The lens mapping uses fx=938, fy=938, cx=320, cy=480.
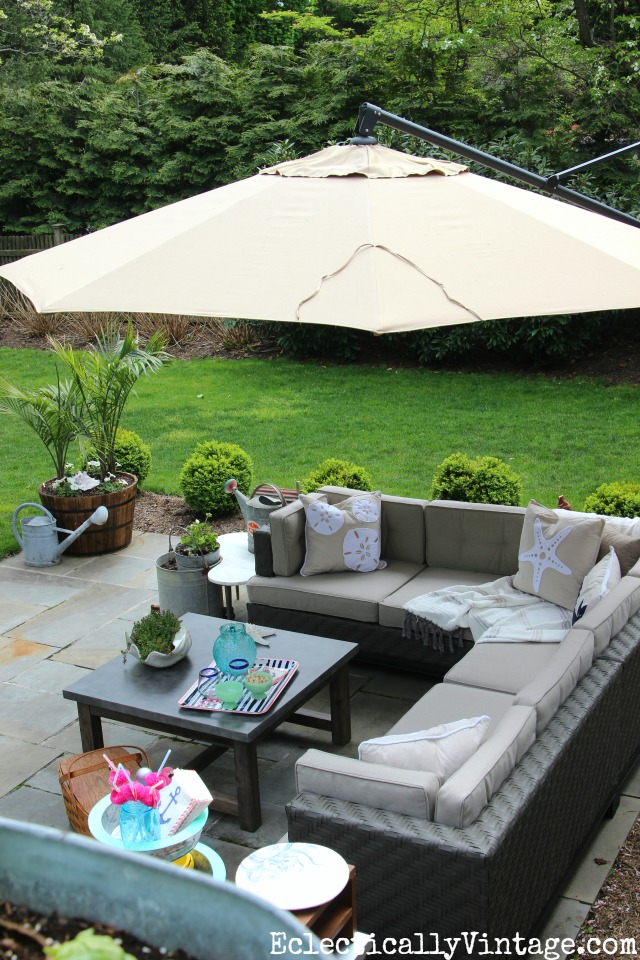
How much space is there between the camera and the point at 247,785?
4.34m

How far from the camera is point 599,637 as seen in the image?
4.38 m

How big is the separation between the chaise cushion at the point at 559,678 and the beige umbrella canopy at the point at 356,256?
156 centimetres

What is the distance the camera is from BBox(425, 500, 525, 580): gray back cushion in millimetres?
6023

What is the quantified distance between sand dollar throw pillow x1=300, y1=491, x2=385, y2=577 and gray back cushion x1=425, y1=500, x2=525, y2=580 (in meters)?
0.41

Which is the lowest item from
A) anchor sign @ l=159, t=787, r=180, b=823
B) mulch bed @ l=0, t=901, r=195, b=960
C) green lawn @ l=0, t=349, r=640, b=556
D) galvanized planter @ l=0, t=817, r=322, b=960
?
green lawn @ l=0, t=349, r=640, b=556

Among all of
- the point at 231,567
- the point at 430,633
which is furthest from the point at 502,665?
the point at 231,567

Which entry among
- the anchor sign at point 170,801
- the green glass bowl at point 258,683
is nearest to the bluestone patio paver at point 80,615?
the green glass bowl at point 258,683

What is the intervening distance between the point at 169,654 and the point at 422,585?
178 cm

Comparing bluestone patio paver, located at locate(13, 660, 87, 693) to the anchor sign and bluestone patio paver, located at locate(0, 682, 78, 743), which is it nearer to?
bluestone patio paver, located at locate(0, 682, 78, 743)

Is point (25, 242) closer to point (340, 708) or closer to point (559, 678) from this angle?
point (340, 708)

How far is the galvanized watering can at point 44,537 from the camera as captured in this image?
7.54 m

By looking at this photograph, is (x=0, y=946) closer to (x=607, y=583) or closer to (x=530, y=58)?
(x=607, y=583)

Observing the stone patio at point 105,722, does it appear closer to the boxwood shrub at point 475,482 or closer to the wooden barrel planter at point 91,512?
the wooden barrel planter at point 91,512

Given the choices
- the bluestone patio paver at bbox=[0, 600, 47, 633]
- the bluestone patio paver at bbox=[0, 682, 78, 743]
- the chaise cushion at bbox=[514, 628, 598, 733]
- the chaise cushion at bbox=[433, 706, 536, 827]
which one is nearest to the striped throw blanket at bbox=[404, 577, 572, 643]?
the chaise cushion at bbox=[514, 628, 598, 733]
